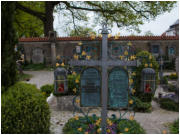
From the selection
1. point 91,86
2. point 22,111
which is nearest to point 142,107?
point 91,86

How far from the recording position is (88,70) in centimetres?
333

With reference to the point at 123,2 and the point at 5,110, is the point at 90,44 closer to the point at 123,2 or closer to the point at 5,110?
the point at 5,110

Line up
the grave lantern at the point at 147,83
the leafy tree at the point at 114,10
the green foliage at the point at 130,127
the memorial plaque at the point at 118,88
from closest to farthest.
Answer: the memorial plaque at the point at 118,88 → the green foliage at the point at 130,127 → the grave lantern at the point at 147,83 → the leafy tree at the point at 114,10

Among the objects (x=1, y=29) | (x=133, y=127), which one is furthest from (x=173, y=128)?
(x=1, y=29)

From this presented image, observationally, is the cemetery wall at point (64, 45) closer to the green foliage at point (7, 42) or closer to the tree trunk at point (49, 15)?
the tree trunk at point (49, 15)

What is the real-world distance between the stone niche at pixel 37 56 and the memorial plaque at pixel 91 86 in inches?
547

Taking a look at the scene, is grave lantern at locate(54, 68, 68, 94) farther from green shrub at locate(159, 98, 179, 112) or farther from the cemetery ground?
green shrub at locate(159, 98, 179, 112)

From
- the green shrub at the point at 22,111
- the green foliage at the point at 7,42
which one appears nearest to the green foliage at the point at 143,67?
the green shrub at the point at 22,111

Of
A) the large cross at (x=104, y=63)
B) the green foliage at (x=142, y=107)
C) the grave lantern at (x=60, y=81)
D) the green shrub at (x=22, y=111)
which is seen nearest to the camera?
the green shrub at (x=22, y=111)

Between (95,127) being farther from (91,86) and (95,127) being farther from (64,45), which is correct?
(64,45)

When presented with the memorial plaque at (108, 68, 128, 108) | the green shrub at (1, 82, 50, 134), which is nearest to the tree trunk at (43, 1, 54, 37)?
the green shrub at (1, 82, 50, 134)

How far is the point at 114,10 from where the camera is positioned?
13.8 meters

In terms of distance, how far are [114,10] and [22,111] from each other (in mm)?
12702

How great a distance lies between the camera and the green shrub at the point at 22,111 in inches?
112
